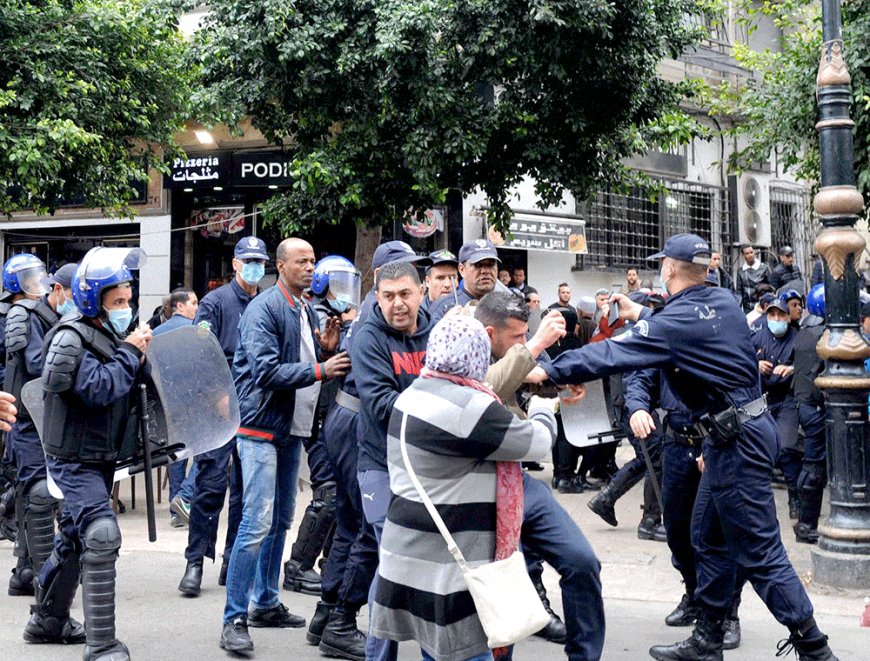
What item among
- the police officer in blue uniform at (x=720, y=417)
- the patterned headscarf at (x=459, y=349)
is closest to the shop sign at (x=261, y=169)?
the police officer in blue uniform at (x=720, y=417)

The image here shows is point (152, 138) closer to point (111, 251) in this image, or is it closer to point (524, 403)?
point (111, 251)

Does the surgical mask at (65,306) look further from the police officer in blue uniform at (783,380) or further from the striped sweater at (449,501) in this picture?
Result: the police officer in blue uniform at (783,380)

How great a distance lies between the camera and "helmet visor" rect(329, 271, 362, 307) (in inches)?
256

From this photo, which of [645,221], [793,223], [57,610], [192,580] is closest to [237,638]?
[57,610]

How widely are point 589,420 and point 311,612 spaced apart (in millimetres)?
3331

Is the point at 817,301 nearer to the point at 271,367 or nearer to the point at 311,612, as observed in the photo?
the point at 311,612

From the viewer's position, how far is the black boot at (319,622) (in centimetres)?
544

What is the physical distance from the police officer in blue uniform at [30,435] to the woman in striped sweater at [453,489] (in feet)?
10.9

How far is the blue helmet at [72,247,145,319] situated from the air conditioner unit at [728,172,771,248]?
1825cm

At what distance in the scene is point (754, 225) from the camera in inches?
859

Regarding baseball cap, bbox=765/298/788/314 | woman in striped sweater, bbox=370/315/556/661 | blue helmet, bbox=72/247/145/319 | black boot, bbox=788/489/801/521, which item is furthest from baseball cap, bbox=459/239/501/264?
black boot, bbox=788/489/801/521

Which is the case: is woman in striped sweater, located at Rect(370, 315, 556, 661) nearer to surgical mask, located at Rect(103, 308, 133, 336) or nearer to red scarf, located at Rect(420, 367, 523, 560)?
red scarf, located at Rect(420, 367, 523, 560)

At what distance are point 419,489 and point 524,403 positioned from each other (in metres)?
1.37

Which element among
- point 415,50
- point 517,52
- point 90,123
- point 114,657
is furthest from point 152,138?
point 114,657
